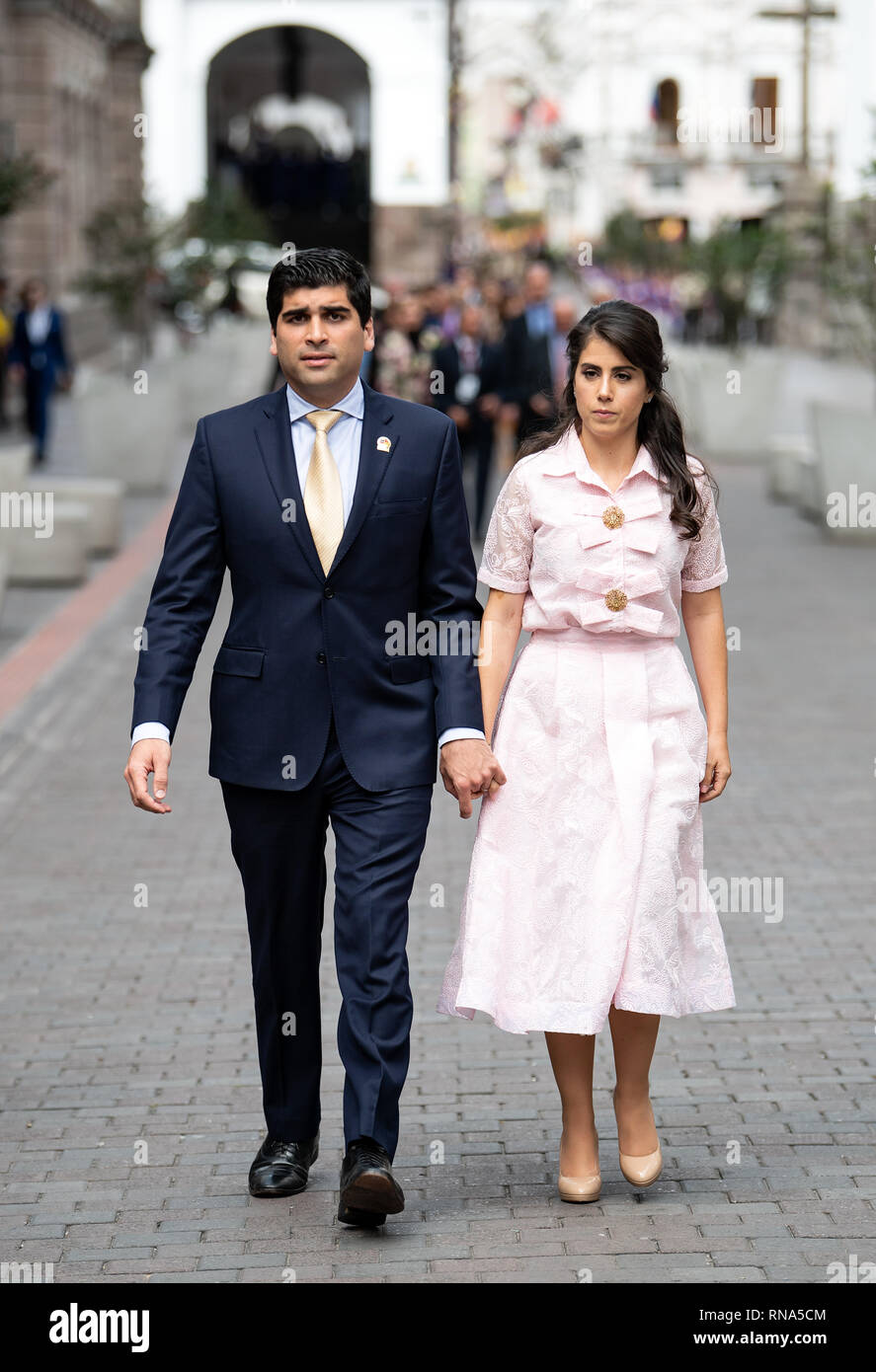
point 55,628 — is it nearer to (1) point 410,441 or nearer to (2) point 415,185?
(1) point 410,441

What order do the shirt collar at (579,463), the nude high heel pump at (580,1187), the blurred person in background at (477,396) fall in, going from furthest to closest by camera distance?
the blurred person in background at (477,396), the nude high heel pump at (580,1187), the shirt collar at (579,463)

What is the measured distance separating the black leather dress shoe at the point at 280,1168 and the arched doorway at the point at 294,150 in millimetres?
72653

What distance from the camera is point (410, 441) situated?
4.38 meters

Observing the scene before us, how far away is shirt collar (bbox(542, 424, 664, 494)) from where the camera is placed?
443cm

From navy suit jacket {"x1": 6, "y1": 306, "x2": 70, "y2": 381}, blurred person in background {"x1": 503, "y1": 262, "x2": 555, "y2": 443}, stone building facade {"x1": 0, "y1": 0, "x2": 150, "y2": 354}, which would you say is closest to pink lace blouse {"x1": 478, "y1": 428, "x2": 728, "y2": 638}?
blurred person in background {"x1": 503, "y1": 262, "x2": 555, "y2": 443}

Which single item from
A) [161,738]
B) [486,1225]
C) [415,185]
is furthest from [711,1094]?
[415,185]

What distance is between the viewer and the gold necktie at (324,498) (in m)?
4.33

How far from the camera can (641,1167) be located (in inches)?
180

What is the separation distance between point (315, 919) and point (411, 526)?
844 millimetres

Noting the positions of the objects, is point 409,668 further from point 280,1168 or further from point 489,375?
point 489,375

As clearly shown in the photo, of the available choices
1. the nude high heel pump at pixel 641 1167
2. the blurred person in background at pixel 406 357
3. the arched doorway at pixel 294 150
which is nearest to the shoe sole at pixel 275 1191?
the nude high heel pump at pixel 641 1167

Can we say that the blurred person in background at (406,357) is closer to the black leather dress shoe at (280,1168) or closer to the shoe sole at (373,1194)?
the black leather dress shoe at (280,1168)

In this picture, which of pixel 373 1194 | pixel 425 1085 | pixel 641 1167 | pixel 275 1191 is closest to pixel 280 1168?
pixel 275 1191

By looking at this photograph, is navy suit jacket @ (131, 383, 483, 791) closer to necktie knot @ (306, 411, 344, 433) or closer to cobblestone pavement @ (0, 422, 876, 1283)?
necktie knot @ (306, 411, 344, 433)
